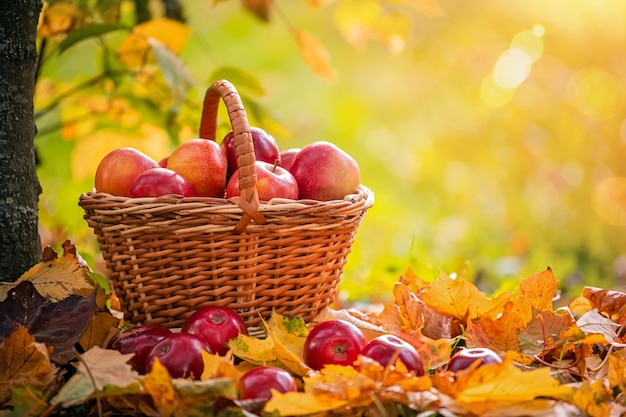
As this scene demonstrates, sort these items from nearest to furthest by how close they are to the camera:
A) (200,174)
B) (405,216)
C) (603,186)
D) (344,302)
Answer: (200,174)
(344,302)
(603,186)
(405,216)

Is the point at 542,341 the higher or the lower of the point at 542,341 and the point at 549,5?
the lower

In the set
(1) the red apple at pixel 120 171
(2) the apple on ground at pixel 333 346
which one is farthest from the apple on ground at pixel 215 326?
(1) the red apple at pixel 120 171

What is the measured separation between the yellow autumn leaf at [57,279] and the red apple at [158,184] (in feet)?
0.61

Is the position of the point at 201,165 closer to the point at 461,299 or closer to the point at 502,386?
the point at 461,299

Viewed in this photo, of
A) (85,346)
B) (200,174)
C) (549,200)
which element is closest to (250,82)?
(200,174)

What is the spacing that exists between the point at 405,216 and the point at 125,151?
366cm

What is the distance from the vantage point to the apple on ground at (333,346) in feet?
3.77

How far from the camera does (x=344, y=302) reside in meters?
2.42

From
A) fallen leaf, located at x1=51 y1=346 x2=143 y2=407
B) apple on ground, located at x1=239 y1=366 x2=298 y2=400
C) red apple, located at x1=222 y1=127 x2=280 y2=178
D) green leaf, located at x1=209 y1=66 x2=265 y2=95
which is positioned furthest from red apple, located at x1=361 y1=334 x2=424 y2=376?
green leaf, located at x1=209 y1=66 x2=265 y2=95

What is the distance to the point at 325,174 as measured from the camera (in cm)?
148

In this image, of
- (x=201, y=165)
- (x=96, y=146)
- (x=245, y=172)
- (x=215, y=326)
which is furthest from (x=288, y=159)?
(x=96, y=146)

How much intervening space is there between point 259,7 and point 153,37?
0.42 meters

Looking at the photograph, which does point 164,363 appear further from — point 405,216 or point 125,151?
point 405,216

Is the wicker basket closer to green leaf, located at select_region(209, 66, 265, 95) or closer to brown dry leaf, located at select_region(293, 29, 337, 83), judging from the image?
green leaf, located at select_region(209, 66, 265, 95)
